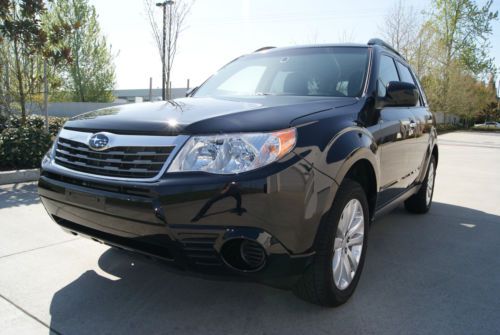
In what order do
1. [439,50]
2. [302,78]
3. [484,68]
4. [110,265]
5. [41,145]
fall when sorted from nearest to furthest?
[110,265] → [302,78] → [41,145] → [439,50] → [484,68]

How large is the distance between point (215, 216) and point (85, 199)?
2.57 ft

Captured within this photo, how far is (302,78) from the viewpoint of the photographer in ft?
11.3

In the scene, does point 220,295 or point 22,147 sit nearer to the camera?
point 220,295

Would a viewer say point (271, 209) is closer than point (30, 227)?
Yes

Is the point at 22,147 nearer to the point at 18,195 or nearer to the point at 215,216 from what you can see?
the point at 18,195

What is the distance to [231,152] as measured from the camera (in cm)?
204

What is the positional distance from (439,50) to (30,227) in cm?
3520

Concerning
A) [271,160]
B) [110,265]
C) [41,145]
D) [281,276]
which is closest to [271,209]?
[271,160]

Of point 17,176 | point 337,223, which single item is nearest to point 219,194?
point 337,223

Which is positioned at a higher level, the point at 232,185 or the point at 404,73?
the point at 404,73

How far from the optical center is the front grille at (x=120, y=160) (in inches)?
82.7

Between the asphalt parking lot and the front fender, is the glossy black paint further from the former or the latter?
the asphalt parking lot

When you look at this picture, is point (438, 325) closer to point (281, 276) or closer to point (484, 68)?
point (281, 276)

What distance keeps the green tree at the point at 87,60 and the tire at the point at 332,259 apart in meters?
21.4
